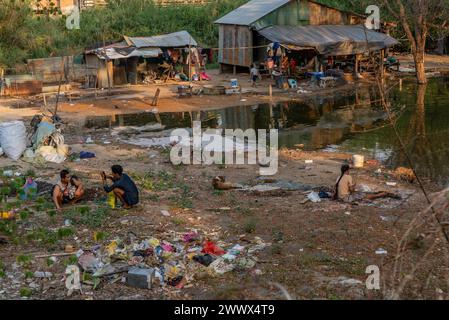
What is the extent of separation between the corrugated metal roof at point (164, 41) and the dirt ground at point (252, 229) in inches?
458

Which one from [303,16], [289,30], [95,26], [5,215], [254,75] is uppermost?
[303,16]

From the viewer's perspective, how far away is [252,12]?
26.2 meters

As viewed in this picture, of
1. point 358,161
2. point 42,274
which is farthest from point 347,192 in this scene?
point 42,274

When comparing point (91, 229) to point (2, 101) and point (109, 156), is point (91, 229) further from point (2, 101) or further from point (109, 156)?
point (2, 101)

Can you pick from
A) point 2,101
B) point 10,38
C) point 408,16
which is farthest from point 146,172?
point 408,16

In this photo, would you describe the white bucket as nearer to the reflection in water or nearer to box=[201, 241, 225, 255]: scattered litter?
the reflection in water

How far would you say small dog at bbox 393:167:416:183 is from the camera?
436 inches

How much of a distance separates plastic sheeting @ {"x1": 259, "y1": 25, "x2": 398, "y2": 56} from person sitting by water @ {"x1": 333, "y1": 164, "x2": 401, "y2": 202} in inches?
552

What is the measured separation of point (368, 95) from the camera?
22.0m

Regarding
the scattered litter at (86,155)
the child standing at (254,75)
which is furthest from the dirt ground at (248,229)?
the child standing at (254,75)

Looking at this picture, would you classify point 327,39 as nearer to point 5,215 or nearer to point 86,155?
point 86,155

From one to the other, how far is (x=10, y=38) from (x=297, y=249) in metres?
22.4

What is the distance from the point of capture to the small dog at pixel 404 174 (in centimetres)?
1108

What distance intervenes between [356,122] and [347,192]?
26.2 ft
